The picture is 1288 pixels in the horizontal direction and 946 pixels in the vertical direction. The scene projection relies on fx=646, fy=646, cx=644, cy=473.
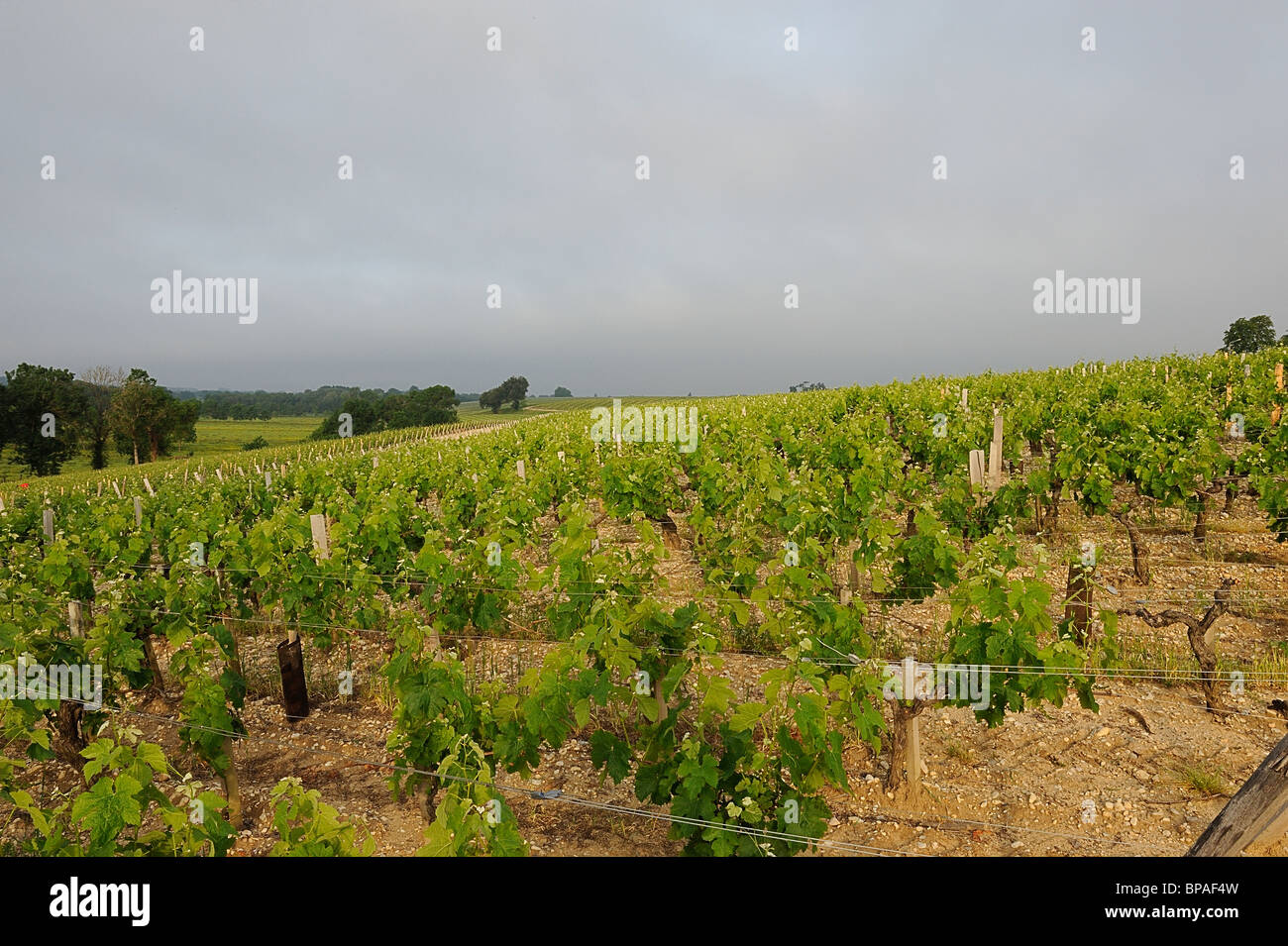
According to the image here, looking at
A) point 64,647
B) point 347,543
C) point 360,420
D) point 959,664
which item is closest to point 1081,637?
point 959,664

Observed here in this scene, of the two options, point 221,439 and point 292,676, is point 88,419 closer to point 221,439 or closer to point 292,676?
point 221,439

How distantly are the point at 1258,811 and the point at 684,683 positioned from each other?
3787 mm

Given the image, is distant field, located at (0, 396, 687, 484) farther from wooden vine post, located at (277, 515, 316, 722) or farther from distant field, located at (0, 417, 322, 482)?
wooden vine post, located at (277, 515, 316, 722)

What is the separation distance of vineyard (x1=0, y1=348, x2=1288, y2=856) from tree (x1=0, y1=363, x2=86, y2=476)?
6476cm

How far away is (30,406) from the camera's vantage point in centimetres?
5775

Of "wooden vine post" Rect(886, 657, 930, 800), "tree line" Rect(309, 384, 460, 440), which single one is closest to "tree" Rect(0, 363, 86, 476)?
"tree line" Rect(309, 384, 460, 440)

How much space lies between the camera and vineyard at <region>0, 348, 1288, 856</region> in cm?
368

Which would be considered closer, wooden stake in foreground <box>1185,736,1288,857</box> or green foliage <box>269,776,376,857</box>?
wooden stake in foreground <box>1185,736,1288,857</box>

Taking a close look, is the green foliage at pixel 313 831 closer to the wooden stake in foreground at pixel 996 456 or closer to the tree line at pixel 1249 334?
the wooden stake in foreground at pixel 996 456

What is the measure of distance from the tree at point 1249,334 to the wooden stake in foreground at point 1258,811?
6329 cm

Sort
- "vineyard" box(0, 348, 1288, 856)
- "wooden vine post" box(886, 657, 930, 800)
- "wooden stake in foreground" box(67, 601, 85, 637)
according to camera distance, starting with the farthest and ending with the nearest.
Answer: "wooden stake in foreground" box(67, 601, 85, 637) → "wooden vine post" box(886, 657, 930, 800) → "vineyard" box(0, 348, 1288, 856)
